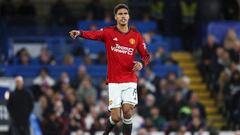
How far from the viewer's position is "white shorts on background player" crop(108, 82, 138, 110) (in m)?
13.6

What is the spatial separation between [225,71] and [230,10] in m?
5.21

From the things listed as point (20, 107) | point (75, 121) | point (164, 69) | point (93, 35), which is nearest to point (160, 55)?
point (164, 69)

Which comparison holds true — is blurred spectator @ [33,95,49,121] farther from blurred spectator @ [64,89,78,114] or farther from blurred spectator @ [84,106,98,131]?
blurred spectator @ [84,106,98,131]

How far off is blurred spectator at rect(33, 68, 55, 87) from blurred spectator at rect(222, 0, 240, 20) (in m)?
7.94

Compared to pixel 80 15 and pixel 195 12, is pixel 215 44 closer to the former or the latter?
pixel 195 12

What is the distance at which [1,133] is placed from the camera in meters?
20.4

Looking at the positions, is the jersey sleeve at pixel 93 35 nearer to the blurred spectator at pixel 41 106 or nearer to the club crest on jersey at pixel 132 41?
the club crest on jersey at pixel 132 41

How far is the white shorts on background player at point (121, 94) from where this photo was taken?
1359 centimetres

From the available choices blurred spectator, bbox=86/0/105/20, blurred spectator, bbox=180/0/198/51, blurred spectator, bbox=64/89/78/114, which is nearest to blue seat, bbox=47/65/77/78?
blurred spectator, bbox=64/89/78/114

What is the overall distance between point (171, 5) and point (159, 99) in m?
6.10

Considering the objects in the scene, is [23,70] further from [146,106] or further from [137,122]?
[137,122]

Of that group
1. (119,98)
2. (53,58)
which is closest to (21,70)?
(53,58)

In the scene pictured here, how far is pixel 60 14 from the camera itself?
26.5 meters

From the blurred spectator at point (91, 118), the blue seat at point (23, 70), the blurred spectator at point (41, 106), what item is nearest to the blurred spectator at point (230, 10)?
the blue seat at point (23, 70)
